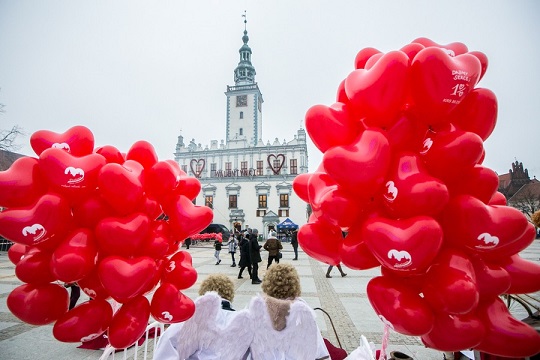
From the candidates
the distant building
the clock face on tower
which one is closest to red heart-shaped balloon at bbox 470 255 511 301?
the clock face on tower

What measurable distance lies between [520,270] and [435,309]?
0.67m

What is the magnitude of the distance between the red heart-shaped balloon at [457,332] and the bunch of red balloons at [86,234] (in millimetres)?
1678

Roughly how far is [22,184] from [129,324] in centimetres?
118

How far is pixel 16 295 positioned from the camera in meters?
1.81

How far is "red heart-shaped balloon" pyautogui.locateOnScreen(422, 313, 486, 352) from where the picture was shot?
1.46 metres

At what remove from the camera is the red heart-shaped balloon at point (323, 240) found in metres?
1.98

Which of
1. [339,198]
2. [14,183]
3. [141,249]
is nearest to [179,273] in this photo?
[141,249]

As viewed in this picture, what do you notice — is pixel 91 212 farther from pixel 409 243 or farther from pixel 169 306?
pixel 409 243

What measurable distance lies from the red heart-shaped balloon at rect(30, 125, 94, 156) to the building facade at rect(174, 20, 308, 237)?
98.9 feet

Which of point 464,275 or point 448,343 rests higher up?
point 464,275

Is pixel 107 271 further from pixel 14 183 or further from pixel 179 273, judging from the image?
pixel 14 183

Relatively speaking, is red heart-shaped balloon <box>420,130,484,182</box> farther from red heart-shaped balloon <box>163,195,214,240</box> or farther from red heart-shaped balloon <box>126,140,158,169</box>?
red heart-shaped balloon <box>126,140,158,169</box>

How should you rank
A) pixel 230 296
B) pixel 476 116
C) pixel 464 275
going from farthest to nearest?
pixel 230 296
pixel 476 116
pixel 464 275

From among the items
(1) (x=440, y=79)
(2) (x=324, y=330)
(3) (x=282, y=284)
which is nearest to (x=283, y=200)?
(2) (x=324, y=330)
